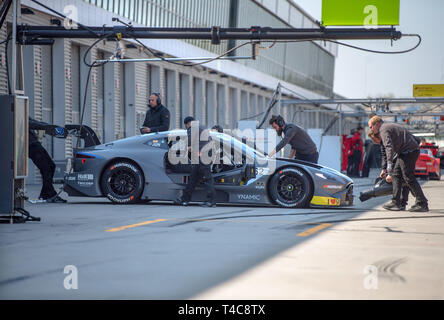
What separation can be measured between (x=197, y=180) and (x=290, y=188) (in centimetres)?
155


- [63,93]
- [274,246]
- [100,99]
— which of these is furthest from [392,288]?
[100,99]

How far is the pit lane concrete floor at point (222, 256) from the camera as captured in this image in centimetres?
525

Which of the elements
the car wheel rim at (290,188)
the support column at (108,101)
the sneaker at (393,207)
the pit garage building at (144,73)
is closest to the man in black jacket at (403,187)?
the sneaker at (393,207)

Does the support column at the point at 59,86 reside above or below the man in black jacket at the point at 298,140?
above

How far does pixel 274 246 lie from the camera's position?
7.56 metres

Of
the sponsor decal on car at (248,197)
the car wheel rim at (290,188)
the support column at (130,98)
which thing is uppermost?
the support column at (130,98)

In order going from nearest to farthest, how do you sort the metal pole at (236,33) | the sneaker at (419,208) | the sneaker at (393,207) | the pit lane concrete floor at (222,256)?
the pit lane concrete floor at (222,256)
the sneaker at (419,208)
the sneaker at (393,207)
the metal pole at (236,33)

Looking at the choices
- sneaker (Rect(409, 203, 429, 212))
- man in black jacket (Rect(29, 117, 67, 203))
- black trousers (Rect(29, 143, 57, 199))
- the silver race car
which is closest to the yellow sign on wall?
the silver race car

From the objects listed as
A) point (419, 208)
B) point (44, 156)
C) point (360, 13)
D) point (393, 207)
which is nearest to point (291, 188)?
point (393, 207)

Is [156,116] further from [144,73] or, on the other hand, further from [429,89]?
[429,89]

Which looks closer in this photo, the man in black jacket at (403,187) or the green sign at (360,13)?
the man in black jacket at (403,187)

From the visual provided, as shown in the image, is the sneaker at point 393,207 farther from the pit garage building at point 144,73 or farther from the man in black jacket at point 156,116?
the man in black jacket at point 156,116

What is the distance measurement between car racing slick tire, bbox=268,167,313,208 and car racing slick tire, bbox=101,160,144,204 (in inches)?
89.4

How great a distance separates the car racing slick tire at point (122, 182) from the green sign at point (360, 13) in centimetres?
534
